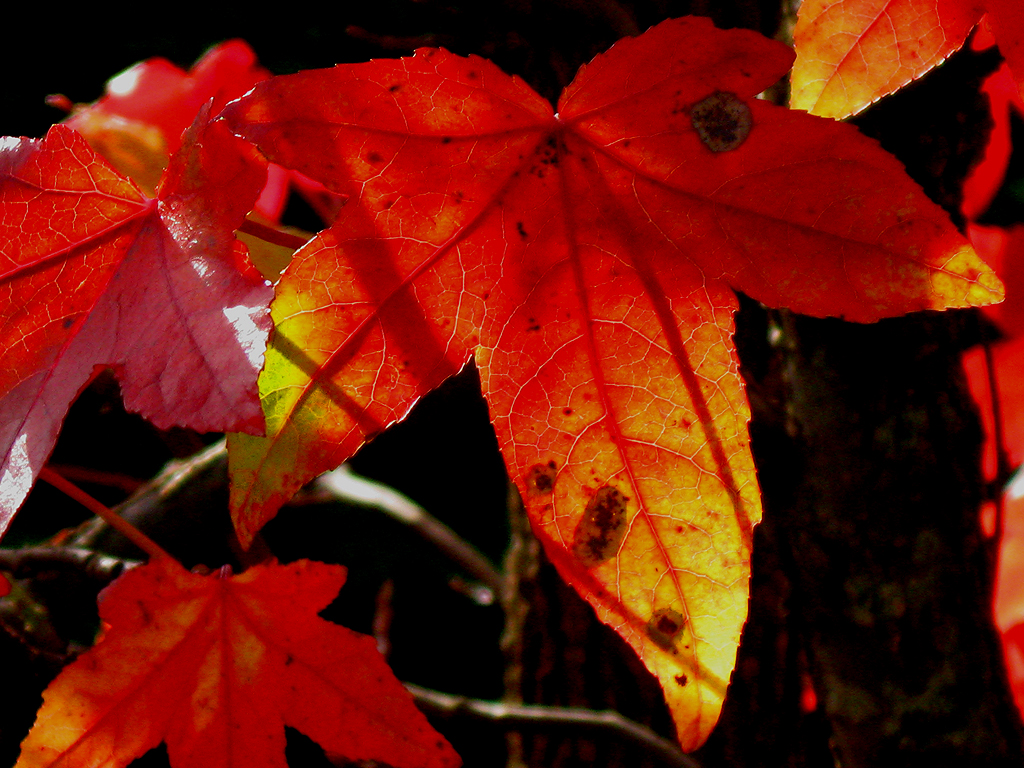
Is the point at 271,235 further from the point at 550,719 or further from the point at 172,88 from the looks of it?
the point at 172,88

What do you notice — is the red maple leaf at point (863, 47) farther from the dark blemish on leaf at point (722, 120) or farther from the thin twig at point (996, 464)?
the thin twig at point (996, 464)

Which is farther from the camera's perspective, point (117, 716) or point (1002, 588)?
point (1002, 588)

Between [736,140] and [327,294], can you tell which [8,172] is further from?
[736,140]

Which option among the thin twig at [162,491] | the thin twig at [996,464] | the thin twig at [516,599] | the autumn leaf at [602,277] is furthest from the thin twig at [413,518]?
the autumn leaf at [602,277]

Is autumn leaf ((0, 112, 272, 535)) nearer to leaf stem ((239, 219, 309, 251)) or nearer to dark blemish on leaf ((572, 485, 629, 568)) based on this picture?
leaf stem ((239, 219, 309, 251))

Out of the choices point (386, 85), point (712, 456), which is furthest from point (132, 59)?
point (712, 456)

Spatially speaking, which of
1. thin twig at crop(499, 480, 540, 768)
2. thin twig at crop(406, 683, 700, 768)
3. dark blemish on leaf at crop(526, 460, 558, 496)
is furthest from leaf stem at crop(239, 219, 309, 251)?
thin twig at crop(499, 480, 540, 768)
